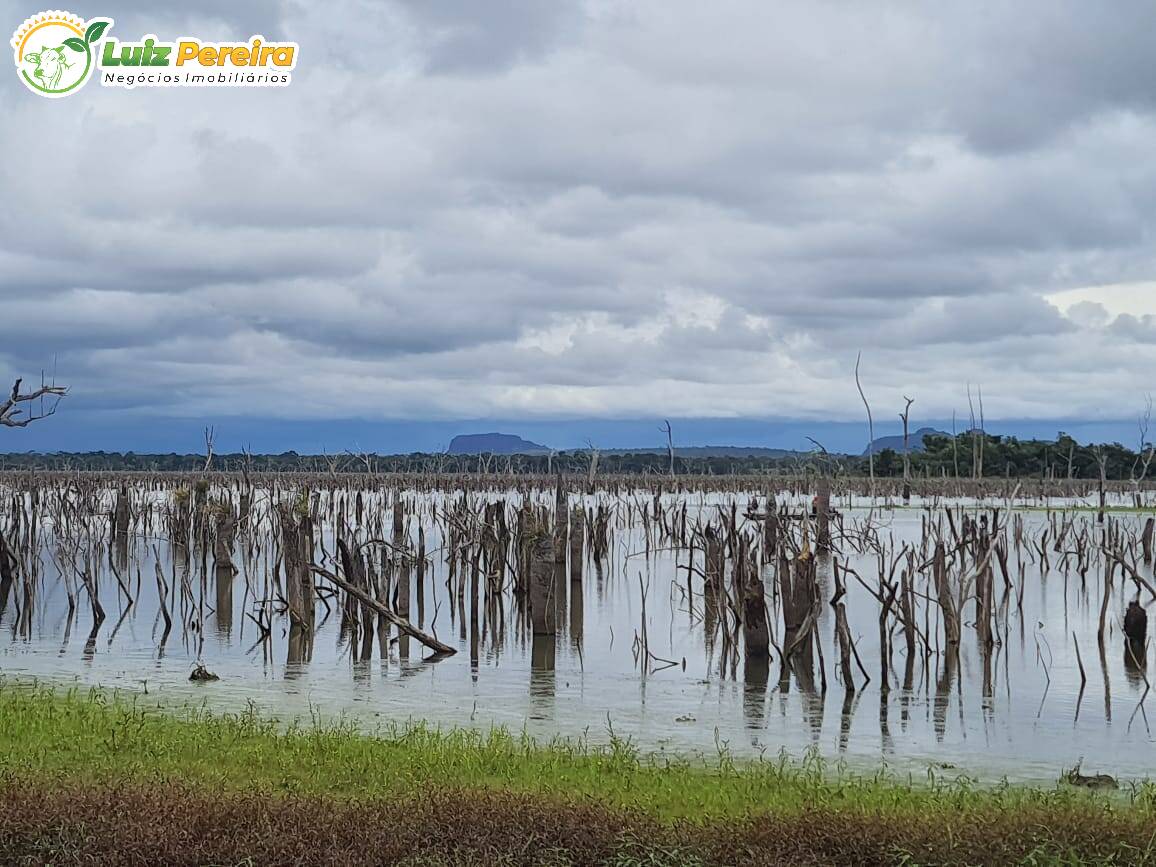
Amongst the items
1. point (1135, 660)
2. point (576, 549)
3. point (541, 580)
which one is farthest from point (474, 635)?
point (1135, 660)

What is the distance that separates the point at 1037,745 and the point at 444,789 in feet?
20.8

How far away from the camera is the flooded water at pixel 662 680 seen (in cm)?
1153

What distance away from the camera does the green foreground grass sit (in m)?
8.10

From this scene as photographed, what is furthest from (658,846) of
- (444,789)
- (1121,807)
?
(1121,807)

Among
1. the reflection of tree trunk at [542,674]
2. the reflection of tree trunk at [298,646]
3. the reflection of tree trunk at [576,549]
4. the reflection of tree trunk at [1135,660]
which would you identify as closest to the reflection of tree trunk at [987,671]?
→ the reflection of tree trunk at [1135,660]

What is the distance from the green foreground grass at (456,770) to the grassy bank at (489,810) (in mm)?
25

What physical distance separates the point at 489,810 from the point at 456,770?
5.22ft

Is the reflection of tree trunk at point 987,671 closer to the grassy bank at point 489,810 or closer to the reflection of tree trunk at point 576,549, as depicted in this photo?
the grassy bank at point 489,810

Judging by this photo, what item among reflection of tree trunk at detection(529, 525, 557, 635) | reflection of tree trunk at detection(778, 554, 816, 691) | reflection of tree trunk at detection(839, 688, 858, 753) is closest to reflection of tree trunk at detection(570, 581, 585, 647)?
reflection of tree trunk at detection(529, 525, 557, 635)

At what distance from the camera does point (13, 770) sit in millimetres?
8398

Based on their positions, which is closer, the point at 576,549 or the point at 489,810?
the point at 489,810

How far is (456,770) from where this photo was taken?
8875mm

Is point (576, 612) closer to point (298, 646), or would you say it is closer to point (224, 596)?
point (298, 646)

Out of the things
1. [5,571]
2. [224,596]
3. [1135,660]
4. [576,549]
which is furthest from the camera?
[5,571]
